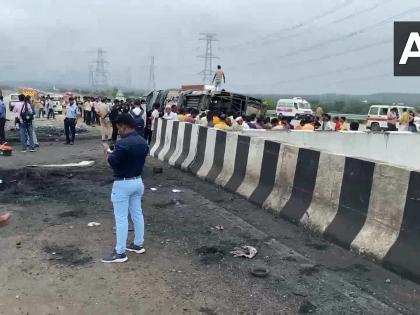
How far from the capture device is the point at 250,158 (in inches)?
358

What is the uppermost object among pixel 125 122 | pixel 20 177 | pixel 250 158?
pixel 125 122

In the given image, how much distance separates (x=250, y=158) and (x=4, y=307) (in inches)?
211

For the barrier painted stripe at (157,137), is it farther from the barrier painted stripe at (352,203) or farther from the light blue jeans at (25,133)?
the barrier painted stripe at (352,203)

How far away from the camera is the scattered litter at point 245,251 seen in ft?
19.7

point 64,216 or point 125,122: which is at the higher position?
point 125,122

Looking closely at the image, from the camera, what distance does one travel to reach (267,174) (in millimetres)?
8445

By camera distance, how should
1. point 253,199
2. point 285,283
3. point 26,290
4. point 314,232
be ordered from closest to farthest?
point 26,290
point 285,283
point 314,232
point 253,199

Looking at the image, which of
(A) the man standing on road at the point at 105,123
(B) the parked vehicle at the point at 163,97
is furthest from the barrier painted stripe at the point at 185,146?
(B) the parked vehicle at the point at 163,97

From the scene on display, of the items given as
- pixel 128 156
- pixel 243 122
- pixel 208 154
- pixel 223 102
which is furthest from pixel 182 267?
pixel 223 102

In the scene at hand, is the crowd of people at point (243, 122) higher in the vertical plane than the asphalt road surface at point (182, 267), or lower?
higher

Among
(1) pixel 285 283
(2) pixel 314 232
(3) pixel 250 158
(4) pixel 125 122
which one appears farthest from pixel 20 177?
(1) pixel 285 283

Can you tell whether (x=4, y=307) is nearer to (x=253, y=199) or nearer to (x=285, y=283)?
(x=285, y=283)

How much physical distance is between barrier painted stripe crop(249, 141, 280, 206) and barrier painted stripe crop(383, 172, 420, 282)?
2.88 meters

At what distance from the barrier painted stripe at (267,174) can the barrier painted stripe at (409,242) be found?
9.46 ft
